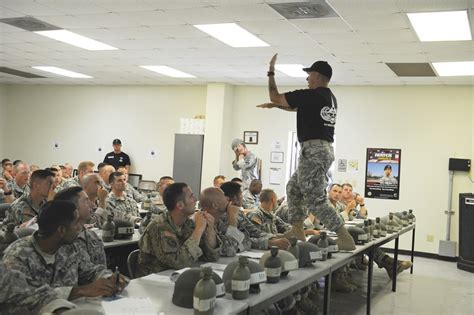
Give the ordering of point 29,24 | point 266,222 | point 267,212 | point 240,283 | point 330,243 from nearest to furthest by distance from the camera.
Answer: point 240,283 < point 330,243 < point 266,222 < point 267,212 < point 29,24

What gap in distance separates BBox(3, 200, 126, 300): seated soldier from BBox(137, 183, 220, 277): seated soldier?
68 centimetres

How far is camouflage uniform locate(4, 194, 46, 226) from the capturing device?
4458mm

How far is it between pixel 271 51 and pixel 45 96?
8.08 meters

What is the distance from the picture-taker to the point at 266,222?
4.87m

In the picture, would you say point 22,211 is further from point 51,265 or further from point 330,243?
point 330,243

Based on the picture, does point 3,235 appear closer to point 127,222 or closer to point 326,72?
point 127,222

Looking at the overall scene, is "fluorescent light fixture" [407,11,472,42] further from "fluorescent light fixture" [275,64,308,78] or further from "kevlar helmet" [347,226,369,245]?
"fluorescent light fixture" [275,64,308,78]

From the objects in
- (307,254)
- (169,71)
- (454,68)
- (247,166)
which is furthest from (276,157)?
(307,254)

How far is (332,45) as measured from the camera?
7191 millimetres

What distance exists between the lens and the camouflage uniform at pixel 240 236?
3623mm

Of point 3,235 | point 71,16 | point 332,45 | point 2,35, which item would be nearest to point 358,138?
point 332,45

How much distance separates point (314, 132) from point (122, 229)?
1.71 m

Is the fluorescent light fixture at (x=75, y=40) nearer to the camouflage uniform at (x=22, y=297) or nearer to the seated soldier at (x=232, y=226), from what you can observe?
the seated soldier at (x=232, y=226)

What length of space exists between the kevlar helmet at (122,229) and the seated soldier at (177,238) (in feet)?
3.00
